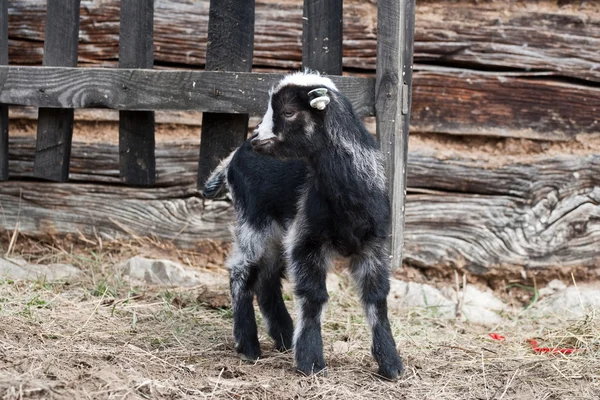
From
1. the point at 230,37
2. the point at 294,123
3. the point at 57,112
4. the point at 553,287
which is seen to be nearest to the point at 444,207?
the point at 553,287

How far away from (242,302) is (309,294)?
56 centimetres

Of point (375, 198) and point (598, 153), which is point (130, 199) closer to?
point (375, 198)

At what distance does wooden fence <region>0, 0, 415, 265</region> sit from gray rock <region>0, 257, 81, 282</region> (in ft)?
2.28

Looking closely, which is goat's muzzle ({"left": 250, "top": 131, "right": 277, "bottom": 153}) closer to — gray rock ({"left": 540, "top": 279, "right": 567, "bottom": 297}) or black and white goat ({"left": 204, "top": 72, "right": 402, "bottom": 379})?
black and white goat ({"left": 204, "top": 72, "right": 402, "bottom": 379})

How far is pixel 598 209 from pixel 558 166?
411 millimetres

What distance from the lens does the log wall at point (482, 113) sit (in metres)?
5.78

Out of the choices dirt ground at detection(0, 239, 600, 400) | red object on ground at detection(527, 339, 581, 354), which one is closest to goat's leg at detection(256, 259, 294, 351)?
dirt ground at detection(0, 239, 600, 400)

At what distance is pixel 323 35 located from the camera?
186 inches

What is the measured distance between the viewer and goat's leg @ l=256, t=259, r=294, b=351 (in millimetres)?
4699

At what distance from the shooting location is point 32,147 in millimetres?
6191

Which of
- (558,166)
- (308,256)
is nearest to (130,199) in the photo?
(308,256)

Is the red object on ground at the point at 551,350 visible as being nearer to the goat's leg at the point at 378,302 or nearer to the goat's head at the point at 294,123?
the goat's leg at the point at 378,302

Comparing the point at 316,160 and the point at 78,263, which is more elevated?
the point at 316,160

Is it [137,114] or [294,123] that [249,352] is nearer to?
[294,123]
